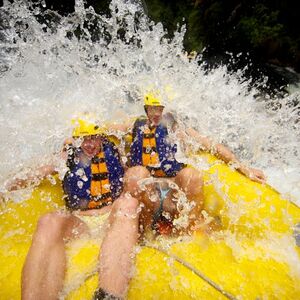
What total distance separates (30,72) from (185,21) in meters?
5.96

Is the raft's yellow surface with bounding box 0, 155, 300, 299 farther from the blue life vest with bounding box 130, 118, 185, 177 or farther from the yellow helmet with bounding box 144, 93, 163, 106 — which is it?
the yellow helmet with bounding box 144, 93, 163, 106

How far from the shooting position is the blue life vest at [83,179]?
250 cm

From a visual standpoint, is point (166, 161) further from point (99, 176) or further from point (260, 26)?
point (260, 26)

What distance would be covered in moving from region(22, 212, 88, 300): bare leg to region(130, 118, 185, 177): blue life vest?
0.97 m

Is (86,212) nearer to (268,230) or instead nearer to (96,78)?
(268,230)

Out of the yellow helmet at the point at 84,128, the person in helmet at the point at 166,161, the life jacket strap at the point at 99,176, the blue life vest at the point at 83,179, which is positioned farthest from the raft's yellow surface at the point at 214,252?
the yellow helmet at the point at 84,128

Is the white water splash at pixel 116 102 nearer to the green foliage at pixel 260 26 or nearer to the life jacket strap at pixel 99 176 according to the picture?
the life jacket strap at pixel 99 176

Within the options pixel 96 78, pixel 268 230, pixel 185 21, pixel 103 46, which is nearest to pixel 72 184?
pixel 268 230

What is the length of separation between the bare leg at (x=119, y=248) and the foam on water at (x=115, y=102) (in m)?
0.95

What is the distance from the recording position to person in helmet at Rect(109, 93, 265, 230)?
2.56 metres

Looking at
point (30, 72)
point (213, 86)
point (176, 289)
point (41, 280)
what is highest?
point (213, 86)

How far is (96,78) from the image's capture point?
16.0 ft

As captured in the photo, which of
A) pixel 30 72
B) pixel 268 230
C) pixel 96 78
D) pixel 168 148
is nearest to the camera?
pixel 268 230

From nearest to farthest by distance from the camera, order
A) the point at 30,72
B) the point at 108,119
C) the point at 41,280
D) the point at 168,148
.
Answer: the point at 41,280 < the point at 168,148 < the point at 108,119 < the point at 30,72
